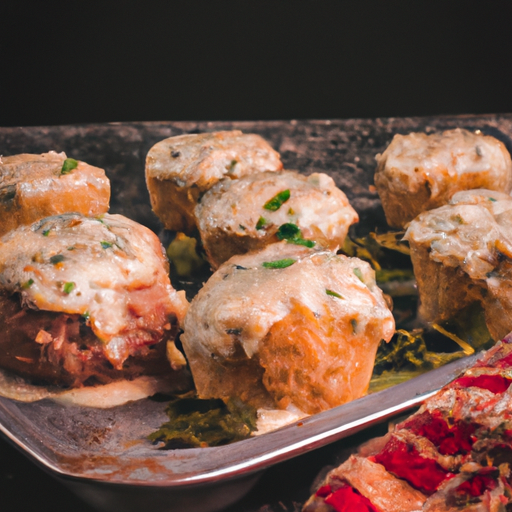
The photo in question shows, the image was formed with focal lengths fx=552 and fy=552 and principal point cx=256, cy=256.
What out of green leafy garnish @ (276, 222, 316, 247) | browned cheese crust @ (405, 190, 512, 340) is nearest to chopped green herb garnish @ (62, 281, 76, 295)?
green leafy garnish @ (276, 222, 316, 247)

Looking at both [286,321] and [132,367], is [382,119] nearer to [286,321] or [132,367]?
[286,321]

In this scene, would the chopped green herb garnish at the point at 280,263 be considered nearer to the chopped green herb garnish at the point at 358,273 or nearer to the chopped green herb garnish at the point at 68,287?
the chopped green herb garnish at the point at 358,273

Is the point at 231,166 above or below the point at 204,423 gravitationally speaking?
above

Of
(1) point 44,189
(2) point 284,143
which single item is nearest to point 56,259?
(1) point 44,189

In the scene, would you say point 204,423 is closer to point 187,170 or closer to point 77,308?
point 77,308

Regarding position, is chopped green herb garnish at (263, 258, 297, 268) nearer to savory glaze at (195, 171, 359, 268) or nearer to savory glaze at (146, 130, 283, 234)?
savory glaze at (195, 171, 359, 268)

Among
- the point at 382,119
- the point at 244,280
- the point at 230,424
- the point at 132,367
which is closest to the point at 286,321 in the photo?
the point at 244,280
